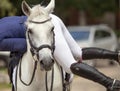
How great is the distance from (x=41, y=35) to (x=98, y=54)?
1982 millimetres

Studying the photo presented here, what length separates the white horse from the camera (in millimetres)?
6516

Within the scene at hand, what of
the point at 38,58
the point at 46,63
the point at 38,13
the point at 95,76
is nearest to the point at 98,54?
the point at 95,76

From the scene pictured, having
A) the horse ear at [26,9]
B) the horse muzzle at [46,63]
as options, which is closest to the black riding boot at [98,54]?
the horse ear at [26,9]

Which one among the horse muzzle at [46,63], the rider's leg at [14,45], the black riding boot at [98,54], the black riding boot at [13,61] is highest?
the horse muzzle at [46,63]

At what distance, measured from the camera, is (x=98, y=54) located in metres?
8.36

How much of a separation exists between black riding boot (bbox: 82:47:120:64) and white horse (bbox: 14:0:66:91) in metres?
1.03

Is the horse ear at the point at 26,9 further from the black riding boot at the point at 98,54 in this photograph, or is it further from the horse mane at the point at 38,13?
the black riding boot at the point at 98,54

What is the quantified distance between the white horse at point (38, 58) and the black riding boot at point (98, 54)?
1035mm

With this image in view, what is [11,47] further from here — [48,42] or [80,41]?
[80,41]

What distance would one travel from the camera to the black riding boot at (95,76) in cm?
699

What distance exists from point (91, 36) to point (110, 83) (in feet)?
57.4

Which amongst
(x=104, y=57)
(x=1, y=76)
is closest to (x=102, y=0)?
(x=1, y=76)

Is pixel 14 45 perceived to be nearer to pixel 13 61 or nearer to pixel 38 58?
pixel 13 61

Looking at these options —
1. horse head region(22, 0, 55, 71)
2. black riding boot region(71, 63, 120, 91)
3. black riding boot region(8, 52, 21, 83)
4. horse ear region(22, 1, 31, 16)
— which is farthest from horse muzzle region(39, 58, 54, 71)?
black riding boot region(8, 52, 21, 83)
